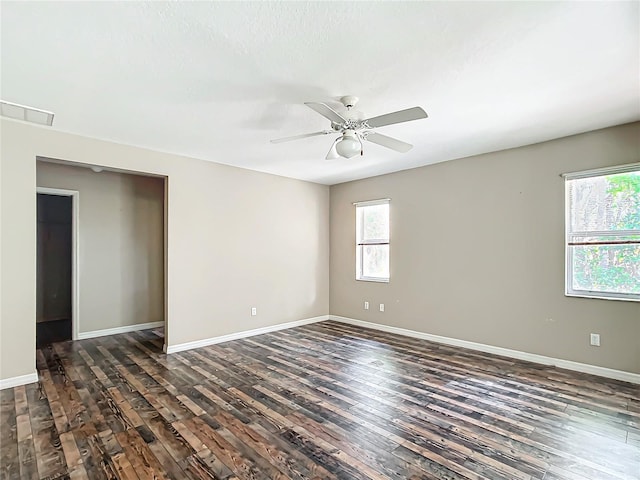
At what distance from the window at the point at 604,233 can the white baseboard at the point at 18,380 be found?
587cm

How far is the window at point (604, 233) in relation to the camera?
3463 mm

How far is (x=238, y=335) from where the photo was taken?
515cm

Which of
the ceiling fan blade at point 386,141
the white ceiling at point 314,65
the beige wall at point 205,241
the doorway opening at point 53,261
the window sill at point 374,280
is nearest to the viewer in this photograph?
the white ceiling at point 314,65

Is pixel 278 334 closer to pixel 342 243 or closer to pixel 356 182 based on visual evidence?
pixel 342 243

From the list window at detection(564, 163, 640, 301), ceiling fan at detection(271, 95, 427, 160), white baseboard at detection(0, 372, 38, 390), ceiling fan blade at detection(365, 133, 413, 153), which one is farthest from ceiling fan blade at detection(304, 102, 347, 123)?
white baseboard at detection(0, 372, 38, 390)

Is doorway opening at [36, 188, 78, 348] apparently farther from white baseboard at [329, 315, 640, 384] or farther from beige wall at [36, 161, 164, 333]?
white baseboard at [329, 315, 640, 384]

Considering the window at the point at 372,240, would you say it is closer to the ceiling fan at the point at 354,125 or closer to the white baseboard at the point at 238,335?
the white baseboard at the point at 238,335

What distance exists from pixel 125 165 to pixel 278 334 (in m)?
3.26

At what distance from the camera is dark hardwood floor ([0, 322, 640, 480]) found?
2.10m

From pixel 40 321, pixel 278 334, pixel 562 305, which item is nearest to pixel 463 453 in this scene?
pixel 562 305

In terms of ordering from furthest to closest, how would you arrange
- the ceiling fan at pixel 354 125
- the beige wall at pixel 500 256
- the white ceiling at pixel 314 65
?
the beige wall at pixel 500 256
the ceiling fan at pixel 354 125
the white ceiling at pixel 314 65

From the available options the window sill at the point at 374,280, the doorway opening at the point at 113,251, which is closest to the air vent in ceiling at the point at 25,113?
the doorway opening at the point at 113,251

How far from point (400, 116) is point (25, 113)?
3.48m

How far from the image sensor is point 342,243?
639 cm
